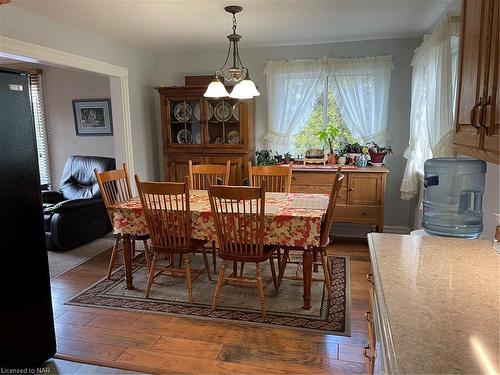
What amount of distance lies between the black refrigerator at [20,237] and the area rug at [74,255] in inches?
60.5

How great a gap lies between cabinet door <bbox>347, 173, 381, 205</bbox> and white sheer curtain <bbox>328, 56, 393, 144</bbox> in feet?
2.03

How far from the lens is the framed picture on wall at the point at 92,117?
17.4ft

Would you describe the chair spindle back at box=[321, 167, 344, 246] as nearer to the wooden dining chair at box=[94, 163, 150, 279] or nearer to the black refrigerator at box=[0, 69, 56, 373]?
the wooden dining chair at box=[94, 163, 150, 279]

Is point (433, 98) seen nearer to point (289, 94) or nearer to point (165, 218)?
point (289, 94)

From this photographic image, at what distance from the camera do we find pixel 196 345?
91.8 inches

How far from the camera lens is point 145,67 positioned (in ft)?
15.8

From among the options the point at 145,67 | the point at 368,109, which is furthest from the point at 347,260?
the point at 145,67

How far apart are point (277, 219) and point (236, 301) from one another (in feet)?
2.66

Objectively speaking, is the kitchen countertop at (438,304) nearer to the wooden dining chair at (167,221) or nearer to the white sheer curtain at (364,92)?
the wooden dining chair at (167,221)

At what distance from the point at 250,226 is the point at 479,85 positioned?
1.61m

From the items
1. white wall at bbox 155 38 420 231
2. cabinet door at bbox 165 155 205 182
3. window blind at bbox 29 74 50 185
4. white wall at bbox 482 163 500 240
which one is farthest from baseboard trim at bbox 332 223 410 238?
window blind at bbox 29 74 50 185

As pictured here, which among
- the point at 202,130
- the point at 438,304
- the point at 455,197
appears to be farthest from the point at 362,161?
the point at 438,304

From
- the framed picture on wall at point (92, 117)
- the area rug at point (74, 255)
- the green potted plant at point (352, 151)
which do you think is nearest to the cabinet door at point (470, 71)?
the green potted plant at point (352, 151)

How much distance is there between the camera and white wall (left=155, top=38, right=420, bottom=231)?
167 inches
